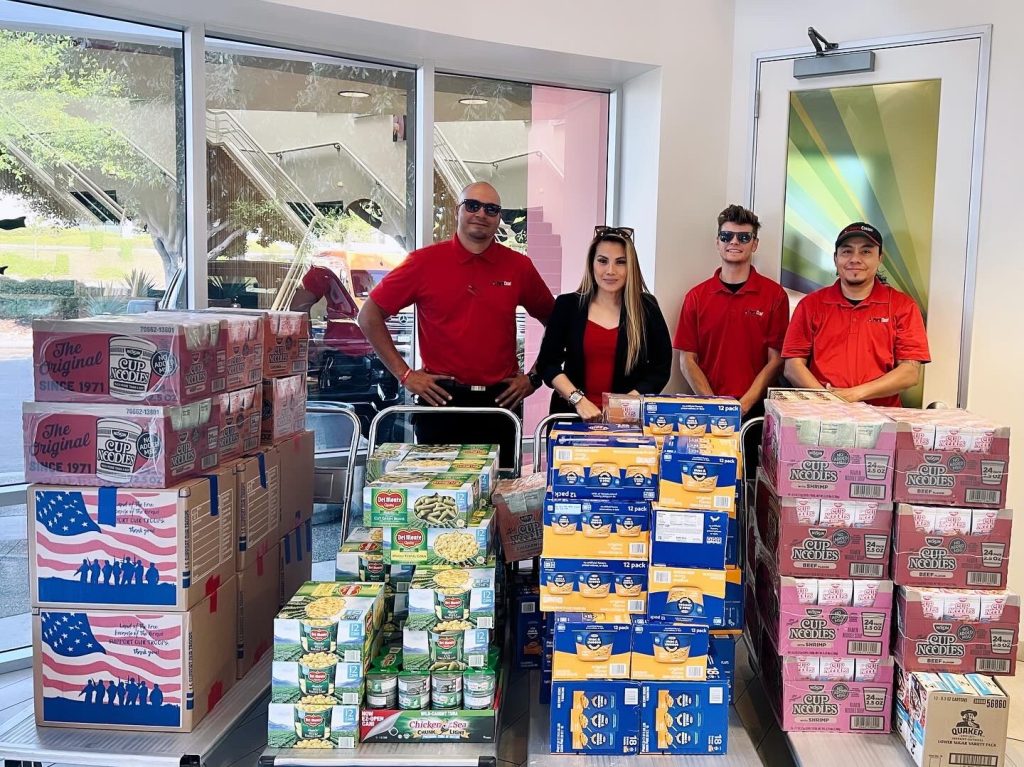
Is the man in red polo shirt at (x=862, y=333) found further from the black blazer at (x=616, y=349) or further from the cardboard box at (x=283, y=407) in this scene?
the cardboard box at (x=283, y=407)

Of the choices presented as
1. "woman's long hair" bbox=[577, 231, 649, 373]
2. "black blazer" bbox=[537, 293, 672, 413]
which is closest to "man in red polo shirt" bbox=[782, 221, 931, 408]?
"black blazer" bbox=[537, 293, 672, 413]

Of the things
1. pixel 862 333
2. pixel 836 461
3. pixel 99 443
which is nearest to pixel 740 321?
pixel 862 333

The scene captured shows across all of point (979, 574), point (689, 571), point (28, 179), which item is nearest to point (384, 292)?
point (28, 179)

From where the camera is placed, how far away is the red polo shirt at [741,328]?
4.28 m

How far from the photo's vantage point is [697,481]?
8.52 feet

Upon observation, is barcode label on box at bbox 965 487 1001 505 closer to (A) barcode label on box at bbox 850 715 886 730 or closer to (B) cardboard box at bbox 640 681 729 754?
(A) barcode label on box at bbox 850 715 886 730

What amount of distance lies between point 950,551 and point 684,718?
0.96 meters

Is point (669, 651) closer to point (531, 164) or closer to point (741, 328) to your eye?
point (741, 328)

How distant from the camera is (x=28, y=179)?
350 cm

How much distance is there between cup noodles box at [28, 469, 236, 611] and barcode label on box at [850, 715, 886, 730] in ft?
6.80

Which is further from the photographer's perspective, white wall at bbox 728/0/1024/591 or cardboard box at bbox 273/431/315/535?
white wall at bbox 728/0/1024/591

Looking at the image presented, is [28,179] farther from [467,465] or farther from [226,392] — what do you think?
[467,465]

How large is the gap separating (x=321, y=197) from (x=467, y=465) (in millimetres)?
1874

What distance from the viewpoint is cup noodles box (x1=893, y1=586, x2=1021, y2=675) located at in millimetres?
2693
